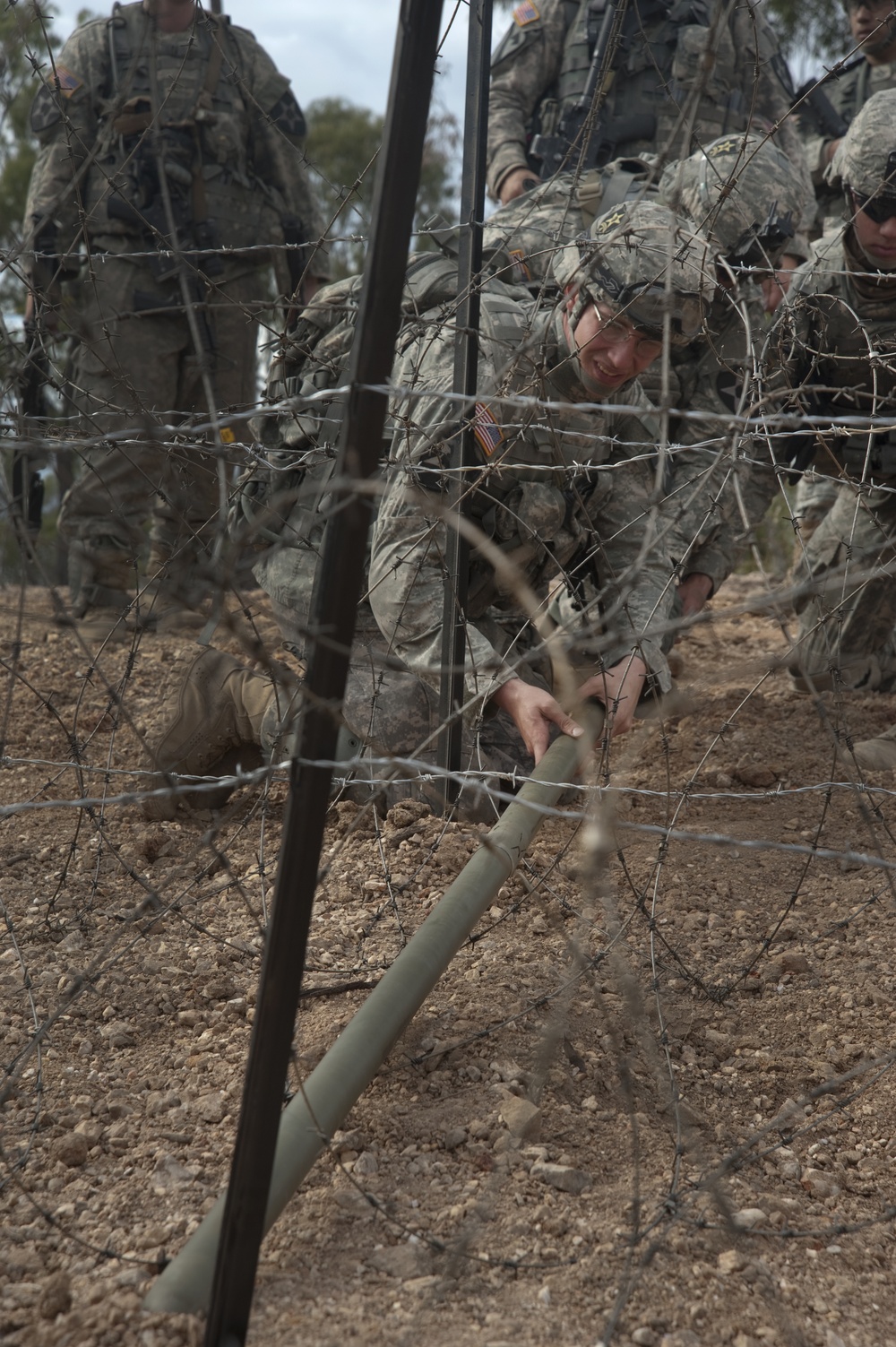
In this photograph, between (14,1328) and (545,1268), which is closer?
(14,1328)

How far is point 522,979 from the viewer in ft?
6.93

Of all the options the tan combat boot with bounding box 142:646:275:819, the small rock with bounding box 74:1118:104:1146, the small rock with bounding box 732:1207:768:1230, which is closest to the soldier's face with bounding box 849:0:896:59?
the tan combat boot with bounding box 142:646:275:819

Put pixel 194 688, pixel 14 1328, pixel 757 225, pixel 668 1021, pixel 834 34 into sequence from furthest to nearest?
pixel 834 34
pixel 757 225
pixel 194 688
pixel 668 1021
pixel 14 1328

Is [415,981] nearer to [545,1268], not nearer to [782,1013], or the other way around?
[545,1268]

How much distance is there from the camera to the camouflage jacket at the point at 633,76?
15.0 feet

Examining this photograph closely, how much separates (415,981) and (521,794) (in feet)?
1.56

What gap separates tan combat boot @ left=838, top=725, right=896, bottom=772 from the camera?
325 cm

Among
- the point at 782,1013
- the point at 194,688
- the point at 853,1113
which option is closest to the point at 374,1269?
the point at 853,1113

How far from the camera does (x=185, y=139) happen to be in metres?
4.46

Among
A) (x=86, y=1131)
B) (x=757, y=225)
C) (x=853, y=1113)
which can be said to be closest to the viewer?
(x=86, y=1131)

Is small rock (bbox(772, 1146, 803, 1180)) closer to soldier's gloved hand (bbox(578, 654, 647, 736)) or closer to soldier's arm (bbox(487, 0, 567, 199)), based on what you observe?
soldier's gloved hand (bbox(578, 654, 647, 736))

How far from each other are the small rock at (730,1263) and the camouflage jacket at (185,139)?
Result: 3885 millimetres

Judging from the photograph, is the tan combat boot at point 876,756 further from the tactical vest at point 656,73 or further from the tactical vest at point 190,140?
the tactical vest at point 190,140

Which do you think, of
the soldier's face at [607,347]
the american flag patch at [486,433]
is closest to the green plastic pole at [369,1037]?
the american flag patch at [486,433]
